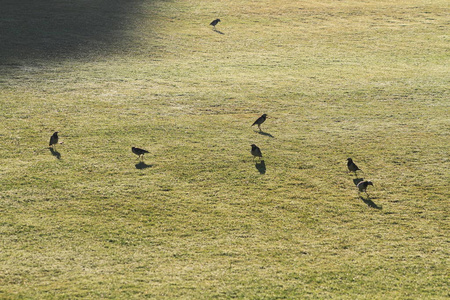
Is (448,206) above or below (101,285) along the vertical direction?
above

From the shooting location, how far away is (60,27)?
109 feet

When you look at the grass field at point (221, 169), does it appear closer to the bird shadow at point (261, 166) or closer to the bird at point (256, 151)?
the bird shadow at point (261, 166)

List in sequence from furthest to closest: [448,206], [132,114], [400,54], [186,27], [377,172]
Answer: [186,27] → [400,54] → [132,114] → [377,172] → [448,206]

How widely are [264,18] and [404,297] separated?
31.1m

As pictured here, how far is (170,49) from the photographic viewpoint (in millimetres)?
29672

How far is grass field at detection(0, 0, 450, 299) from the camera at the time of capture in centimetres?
976

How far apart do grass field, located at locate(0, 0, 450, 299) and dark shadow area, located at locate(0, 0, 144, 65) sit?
0.85 feet

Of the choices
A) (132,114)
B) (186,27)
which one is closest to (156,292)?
(132,114)

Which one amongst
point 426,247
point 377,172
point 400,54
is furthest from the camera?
point 400,54

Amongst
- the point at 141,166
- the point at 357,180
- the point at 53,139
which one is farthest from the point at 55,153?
the point at 357,180

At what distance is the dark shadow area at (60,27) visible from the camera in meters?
28.2

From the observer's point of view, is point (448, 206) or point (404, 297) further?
point (448, 206)

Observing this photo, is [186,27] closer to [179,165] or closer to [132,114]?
[132,114]

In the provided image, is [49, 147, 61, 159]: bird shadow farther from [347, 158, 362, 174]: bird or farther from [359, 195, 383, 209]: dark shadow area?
[359, 195, 383, 209]: dark shadow area
